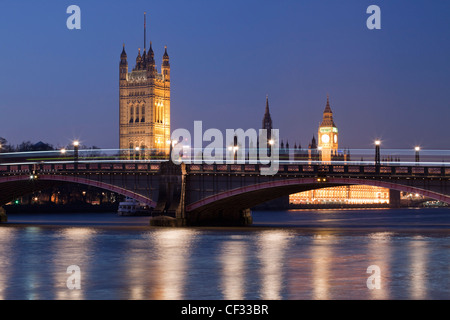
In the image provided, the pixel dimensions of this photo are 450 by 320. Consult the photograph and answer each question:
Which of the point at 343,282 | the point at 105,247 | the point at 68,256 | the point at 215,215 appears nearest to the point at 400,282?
the point at 343,282

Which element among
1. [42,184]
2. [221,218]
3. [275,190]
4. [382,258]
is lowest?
[221,218]

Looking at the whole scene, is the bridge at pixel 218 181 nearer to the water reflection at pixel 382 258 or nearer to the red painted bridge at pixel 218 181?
the red painted bridge at pixel 218 181

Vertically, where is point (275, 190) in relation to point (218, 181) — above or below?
below

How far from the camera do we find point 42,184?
309 feet

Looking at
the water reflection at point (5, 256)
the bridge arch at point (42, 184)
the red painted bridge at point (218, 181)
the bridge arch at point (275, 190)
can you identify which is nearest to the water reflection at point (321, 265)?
the bridge arch at point (275, 190)

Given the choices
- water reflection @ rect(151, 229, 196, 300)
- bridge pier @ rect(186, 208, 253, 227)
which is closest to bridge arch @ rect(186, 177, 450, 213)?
bridge pier @ rect(186, 208, 253, 227)

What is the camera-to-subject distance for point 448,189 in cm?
6906

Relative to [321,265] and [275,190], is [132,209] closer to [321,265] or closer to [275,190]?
[275,190]

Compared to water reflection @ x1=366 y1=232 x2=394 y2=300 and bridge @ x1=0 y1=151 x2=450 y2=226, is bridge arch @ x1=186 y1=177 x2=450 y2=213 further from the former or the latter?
water reflection @ x1=366 y1=232 x2=394 y2=300

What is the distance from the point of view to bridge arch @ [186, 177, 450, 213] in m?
70.5

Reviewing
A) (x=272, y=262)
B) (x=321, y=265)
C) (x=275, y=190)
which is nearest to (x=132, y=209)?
(x=275, y=190)

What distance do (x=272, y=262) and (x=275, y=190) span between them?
37.3 m
